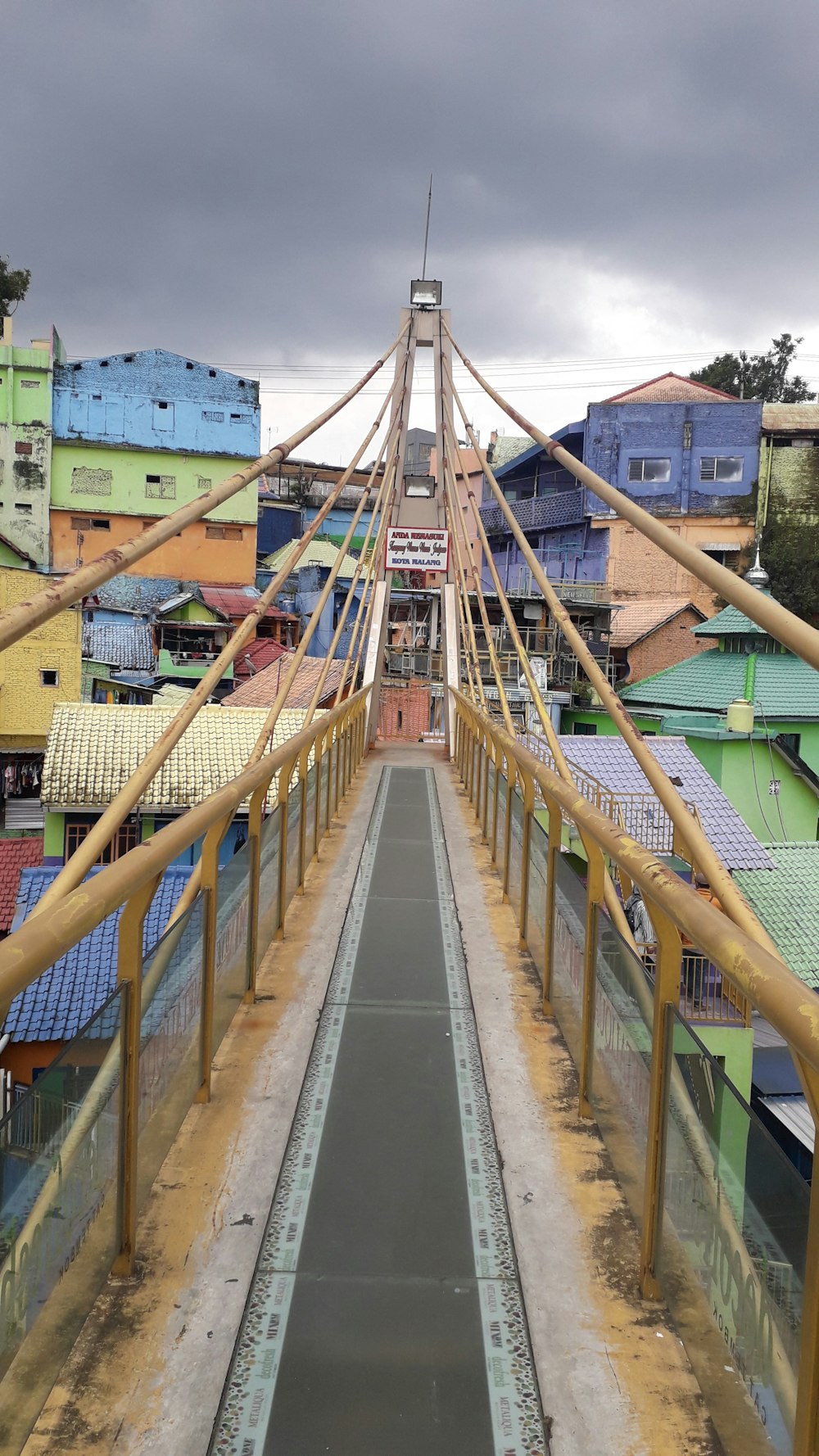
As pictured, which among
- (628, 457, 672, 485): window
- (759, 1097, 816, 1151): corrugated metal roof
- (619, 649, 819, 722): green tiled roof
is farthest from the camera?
(628, 457, 672, 485): window

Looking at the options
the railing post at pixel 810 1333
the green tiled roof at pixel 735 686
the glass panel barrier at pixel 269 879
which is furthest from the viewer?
the green tiled roof at pixel 735 686

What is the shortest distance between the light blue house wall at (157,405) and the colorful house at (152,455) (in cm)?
3

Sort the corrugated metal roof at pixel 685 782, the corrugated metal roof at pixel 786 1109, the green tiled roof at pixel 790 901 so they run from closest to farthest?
the corrugated metal roof at pixel 786 1109 → the green tiled roof at pixel 790 901 → the corrugated metal roof at pixel 685 782

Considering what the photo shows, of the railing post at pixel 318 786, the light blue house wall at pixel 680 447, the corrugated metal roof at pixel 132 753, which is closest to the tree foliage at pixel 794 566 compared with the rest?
→ the light blue house wall at pixel 680 447

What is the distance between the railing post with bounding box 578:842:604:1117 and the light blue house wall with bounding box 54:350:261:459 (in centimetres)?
3734

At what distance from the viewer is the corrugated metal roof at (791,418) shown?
32781 millimetres

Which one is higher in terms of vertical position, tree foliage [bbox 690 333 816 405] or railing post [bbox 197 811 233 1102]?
tree foliage [bbox 690 333 816 405]

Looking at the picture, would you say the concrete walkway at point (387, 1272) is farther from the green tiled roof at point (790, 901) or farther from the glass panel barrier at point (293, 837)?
the green tiled roof at point (790, 901)

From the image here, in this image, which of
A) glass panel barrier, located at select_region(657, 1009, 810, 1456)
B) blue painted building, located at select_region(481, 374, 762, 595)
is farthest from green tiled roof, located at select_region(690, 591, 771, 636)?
glass panel barrier, located at select_region(657, 1009, 810, 1456)

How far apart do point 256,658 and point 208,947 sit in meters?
29.0

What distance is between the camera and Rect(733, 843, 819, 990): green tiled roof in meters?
14.8

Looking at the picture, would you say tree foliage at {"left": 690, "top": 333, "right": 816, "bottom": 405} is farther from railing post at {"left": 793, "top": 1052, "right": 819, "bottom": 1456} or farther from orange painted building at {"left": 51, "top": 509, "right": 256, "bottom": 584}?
railing post at {"left": 793, "top": 1052, "right": 819, "bottom": 1456}

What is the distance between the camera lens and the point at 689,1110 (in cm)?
233

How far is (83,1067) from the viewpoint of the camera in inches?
88.0
